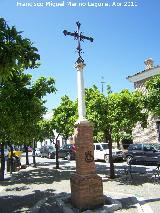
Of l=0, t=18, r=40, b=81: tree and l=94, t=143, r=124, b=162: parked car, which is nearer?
l=0, t=18, r=40, b=81: tree

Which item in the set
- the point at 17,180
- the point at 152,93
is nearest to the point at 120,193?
the point at 152,93

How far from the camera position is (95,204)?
11.6m

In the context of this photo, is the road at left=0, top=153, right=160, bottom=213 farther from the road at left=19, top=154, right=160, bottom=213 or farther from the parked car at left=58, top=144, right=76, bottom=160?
the parked car at left=58, top=144, right=76, bottom=160

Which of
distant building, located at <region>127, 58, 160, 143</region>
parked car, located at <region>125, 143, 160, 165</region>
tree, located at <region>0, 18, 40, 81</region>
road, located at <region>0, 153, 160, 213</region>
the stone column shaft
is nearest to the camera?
tree, located at <region>0, 18, 40, 81</region>

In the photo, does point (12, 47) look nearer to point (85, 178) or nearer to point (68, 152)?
point (85, 178)

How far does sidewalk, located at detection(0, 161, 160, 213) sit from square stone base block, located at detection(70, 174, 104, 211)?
88 centimetres

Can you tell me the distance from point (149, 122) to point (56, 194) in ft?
63.9

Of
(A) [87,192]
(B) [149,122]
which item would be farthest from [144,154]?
(A) [87,192]

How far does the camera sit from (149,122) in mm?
32531

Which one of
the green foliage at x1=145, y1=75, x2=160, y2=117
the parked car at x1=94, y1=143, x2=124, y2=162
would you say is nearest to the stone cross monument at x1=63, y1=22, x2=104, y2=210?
the green foliage at x1=145, y1=75, x2=160, y2=117

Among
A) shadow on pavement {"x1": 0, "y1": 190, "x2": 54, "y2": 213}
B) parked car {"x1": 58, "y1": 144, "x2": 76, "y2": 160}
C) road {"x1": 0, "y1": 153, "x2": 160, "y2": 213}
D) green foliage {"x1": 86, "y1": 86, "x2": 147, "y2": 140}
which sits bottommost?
shadow on pavement {"x1": 0, "y1": 190, "x2": 54, "y2": 213}

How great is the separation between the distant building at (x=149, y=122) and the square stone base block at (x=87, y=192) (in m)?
20.7

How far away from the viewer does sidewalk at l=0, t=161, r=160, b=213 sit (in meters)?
12.0

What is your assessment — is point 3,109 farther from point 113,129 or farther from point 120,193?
point 120,193
